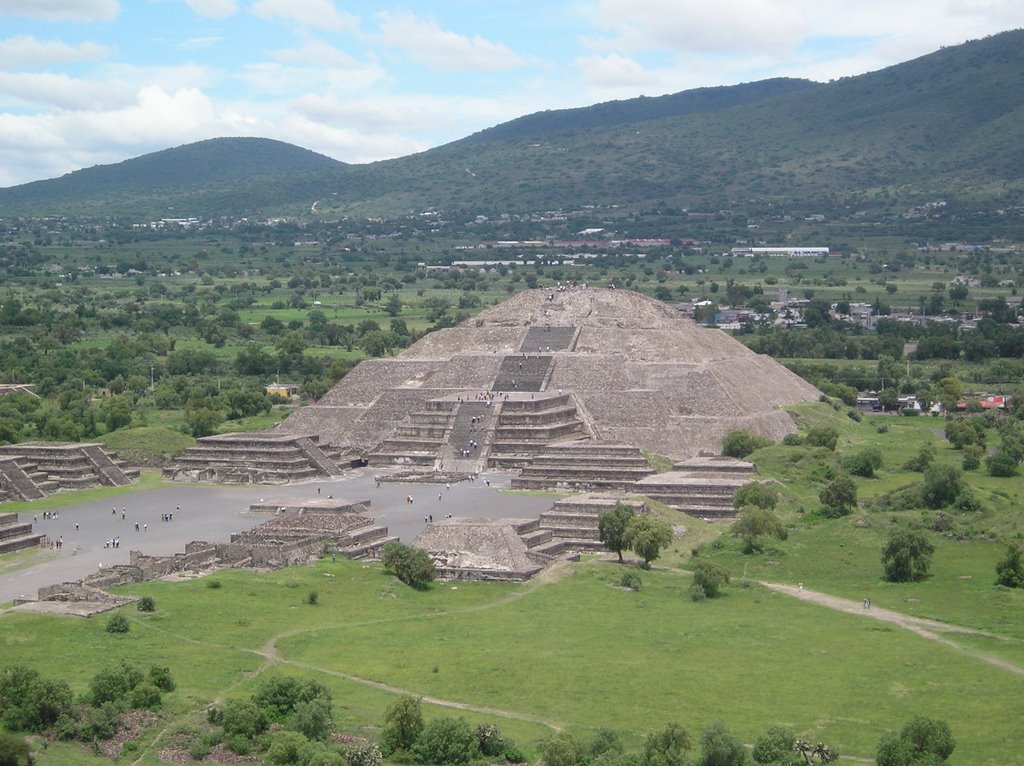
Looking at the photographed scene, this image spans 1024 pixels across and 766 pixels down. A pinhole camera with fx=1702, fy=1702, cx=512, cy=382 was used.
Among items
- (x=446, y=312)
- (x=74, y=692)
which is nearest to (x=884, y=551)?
(x=74, y=692)

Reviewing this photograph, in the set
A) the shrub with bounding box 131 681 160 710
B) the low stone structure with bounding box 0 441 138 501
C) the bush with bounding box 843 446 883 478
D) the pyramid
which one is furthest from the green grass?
the pyramid

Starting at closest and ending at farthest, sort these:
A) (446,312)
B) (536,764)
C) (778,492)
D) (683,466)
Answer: (536,764) < (778,492) < (683,466) < (446,312)

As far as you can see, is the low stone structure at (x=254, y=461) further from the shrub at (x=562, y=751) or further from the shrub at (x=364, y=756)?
the shrub at (x=562, y=751)

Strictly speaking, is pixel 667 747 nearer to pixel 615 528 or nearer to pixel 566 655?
pixel 566 655

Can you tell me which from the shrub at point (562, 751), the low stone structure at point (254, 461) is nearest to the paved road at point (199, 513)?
the low stone structure at point (254, 461)

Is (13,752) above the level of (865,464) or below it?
above

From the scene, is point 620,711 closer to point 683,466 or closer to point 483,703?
point 483,703

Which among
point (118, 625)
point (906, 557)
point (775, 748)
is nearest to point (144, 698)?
point (118, 625)
